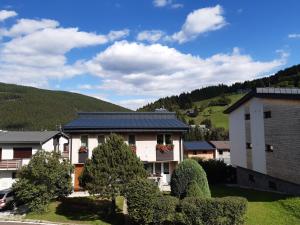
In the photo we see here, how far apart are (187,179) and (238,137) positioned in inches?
685

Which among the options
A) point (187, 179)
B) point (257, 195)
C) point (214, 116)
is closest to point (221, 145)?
point (257, 195)

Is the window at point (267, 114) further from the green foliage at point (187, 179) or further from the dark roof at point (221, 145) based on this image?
the dark roof at point (221, 145)

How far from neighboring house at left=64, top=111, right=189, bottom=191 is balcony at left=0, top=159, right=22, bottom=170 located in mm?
7924

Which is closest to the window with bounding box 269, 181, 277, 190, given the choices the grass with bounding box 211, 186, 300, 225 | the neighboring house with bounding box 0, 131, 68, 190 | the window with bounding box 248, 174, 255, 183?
the grass with bounding box 211, 186, 300, 225

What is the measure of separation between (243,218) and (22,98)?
6008 inches

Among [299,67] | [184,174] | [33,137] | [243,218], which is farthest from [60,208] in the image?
[299,67]

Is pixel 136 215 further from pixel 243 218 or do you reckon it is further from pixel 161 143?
pixel 161 143

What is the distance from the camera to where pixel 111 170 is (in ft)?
74.5

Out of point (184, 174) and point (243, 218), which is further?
point (184, 174)

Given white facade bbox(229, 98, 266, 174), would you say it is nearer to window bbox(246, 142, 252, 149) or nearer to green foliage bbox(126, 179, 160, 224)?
window bbox(246, 142, 252, 149)

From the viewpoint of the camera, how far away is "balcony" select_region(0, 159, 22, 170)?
3694 cm

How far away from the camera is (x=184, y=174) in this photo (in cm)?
2205

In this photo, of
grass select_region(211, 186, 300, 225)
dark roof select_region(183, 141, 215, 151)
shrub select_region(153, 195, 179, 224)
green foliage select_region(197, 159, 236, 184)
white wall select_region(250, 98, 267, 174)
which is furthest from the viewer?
dark roof select_region(183, 141, 215, 151)

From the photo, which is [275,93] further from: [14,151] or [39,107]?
[39,107]
